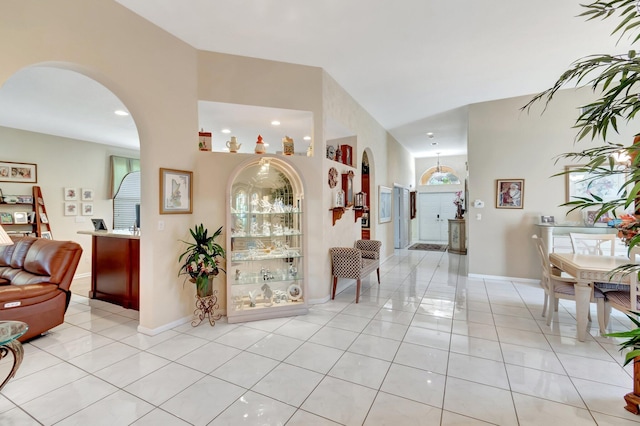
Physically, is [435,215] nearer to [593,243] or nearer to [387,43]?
[593,243]

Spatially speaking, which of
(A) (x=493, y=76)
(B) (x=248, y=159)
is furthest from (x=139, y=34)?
(A) (x=493, y=76)

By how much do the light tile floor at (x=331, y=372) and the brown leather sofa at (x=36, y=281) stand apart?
27cm

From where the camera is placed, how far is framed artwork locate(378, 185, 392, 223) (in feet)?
21.9

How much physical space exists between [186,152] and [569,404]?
4.26m

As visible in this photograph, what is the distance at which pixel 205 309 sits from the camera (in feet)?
11.4

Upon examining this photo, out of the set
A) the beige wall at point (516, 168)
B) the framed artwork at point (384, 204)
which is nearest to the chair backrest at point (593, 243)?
the beige wall at point (516, 168)

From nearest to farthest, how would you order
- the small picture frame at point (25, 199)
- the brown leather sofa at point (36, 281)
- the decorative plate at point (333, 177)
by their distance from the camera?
the brown leather sofa at point (36, 281) → the decorative plate at point (333, 177) → the small picture frame at point (25, 199)

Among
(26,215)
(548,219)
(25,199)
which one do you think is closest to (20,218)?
(26,215)

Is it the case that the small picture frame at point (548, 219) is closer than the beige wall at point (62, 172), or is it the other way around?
the small picture frame at point (548, 219)

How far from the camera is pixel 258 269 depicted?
3.87 meters

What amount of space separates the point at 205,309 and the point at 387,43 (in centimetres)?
389

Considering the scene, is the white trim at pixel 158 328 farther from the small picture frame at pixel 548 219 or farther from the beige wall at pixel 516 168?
the small picture frame at pixel 548 219

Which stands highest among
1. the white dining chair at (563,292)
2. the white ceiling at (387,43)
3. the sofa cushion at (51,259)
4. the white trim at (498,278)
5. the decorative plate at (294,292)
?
the white ceiling at (387,43)

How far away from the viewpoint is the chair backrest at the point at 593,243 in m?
3.95
